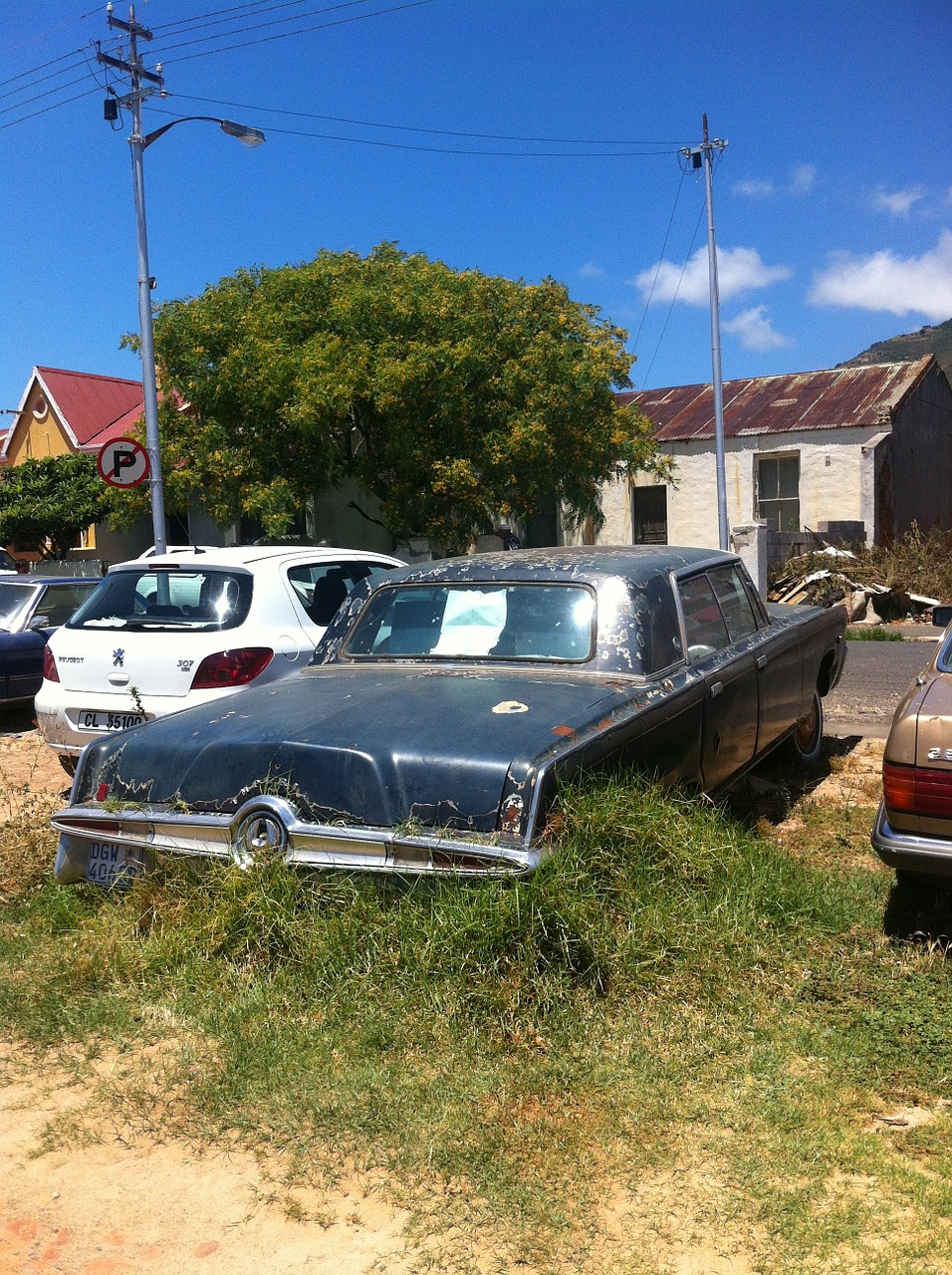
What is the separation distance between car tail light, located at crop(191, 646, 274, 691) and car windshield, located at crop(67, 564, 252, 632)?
21cm

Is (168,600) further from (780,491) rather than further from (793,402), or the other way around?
(793,402)

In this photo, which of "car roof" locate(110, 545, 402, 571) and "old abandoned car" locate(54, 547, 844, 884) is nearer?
"old abandoned car" locate(54, 547, 844, 884)

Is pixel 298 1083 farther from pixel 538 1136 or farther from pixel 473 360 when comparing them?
pixel 473 360

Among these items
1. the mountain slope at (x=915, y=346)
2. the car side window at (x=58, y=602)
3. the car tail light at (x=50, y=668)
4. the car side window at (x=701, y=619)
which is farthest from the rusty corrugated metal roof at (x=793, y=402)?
the mountain slope at (x=915, y=346)

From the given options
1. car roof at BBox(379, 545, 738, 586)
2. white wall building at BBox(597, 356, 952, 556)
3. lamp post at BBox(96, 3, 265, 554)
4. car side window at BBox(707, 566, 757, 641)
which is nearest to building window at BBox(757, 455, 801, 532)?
white wall building at BBox(597, 356, 952, 556)

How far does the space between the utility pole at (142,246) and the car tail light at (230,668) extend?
7.43 meters

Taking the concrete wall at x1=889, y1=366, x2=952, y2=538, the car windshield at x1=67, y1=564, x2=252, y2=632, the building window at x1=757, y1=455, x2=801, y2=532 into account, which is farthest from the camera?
the building window at x1=757, y1=455, x2=801, y2=532

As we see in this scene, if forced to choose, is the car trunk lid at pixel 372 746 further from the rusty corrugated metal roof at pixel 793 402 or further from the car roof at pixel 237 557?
the rusty corrugated metal roof at pixel 793 402

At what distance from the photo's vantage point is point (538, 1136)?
2.99 m

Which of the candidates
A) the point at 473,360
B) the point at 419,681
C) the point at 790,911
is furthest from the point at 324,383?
the point at 790,911

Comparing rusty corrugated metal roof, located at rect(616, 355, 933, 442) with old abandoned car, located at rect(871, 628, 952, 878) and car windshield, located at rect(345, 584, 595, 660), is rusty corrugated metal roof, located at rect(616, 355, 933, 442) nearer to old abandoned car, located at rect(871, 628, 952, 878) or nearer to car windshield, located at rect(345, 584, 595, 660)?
car windshield, located at rect(345, 584, 595, 660)

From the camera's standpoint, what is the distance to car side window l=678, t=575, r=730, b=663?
202 inches

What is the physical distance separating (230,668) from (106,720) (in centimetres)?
86

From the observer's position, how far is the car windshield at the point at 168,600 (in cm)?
657
